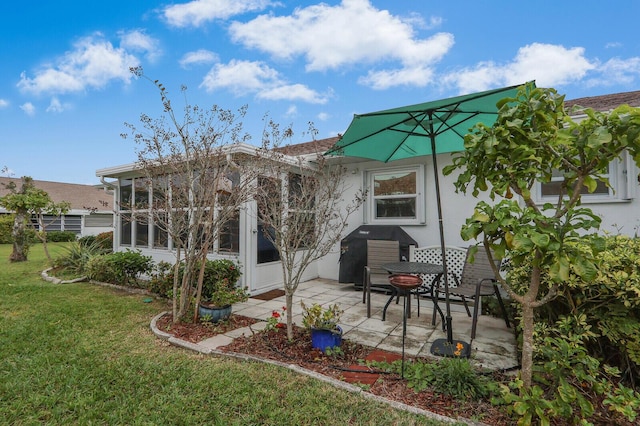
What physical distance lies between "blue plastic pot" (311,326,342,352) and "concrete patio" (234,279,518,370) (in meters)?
0.49

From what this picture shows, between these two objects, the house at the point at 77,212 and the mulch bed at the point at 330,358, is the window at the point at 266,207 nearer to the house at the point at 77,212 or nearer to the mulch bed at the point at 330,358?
the mulch bed at the point at 330,358

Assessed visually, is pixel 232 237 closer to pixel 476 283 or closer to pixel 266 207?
pixel 266 207

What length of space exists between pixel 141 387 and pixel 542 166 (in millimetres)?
3763

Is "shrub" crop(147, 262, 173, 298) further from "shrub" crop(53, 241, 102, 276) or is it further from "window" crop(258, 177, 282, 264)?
"shrub" crop(53, 241, 102, 276)

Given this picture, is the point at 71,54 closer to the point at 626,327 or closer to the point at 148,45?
the point at 148,45

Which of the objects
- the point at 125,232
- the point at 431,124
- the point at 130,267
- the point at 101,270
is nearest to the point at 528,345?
the point at 431,124

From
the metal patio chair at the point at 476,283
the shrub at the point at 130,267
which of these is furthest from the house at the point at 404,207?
the metal patio chair at the point at 476,283

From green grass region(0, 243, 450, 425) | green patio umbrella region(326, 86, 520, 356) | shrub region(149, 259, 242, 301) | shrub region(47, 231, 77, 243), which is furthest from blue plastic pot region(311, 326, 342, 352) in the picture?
shrub region(47, 231, 77, 243)

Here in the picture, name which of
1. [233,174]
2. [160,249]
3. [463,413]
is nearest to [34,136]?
[160,249]

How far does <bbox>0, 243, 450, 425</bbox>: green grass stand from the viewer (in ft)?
7.79

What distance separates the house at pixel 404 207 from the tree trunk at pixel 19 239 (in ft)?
17.4

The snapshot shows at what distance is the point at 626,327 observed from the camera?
248cm

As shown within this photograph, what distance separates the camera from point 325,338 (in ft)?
11.3

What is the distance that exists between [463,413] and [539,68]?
303 inches
